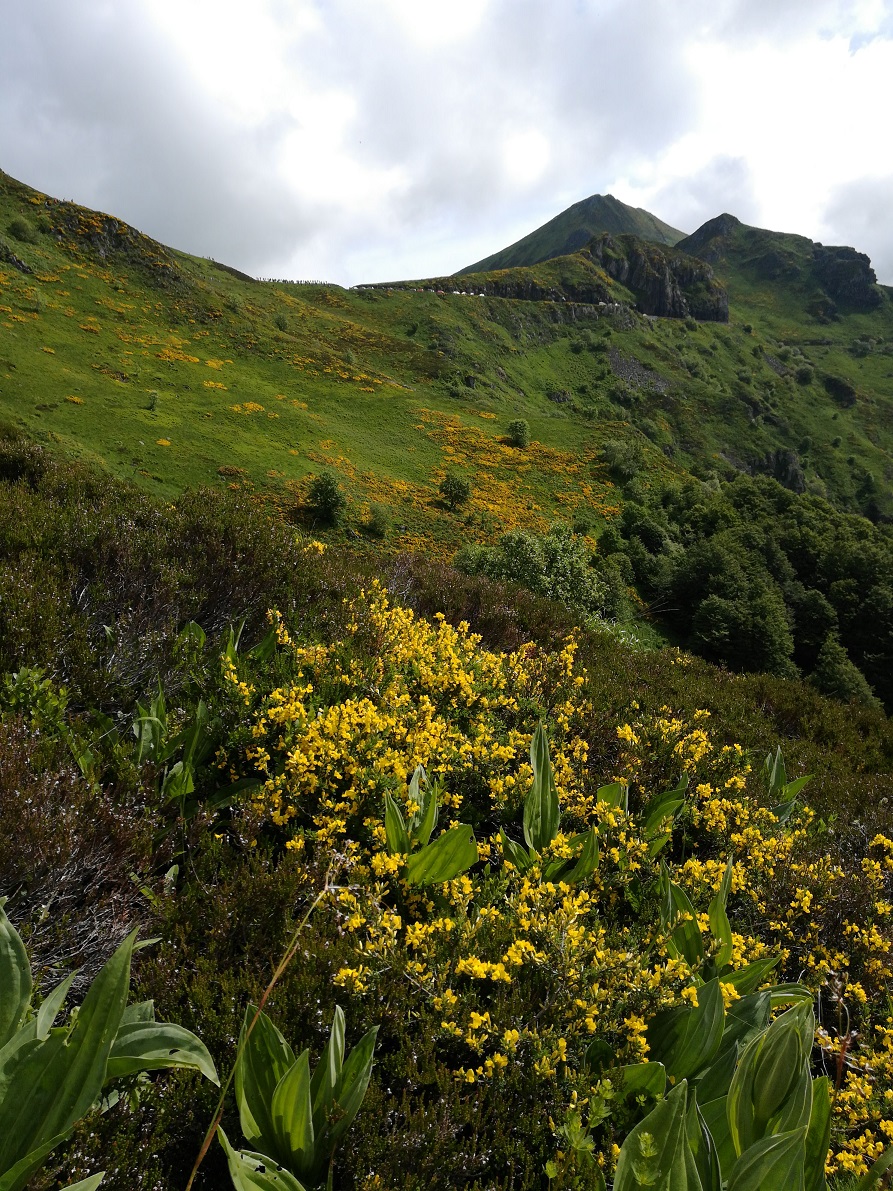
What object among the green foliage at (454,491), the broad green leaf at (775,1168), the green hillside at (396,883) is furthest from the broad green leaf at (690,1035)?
the green foliage at (454,491)

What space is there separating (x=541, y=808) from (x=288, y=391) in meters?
43.8

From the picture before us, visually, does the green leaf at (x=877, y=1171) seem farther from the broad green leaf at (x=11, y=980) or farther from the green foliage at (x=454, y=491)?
the green foliage at (x=454, y=491)

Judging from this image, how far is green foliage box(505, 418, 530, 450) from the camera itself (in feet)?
154

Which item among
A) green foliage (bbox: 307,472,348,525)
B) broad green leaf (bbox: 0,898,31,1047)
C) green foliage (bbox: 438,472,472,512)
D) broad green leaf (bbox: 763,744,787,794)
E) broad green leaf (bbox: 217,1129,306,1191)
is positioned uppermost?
green foliage (bbox: 438,472,472,512)

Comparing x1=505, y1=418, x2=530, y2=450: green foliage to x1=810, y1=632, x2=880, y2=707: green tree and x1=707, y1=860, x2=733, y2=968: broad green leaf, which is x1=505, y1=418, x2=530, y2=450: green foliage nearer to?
x1=810, y1=632, x2=880, y2=707: green tree

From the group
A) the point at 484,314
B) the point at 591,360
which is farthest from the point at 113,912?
the point at 591,360

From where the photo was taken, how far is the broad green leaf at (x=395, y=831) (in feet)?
9.80

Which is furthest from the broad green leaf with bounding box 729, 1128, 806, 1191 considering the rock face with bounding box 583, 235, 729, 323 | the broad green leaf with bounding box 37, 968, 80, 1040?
the rock face with bounding box 583, 235, 729, 323

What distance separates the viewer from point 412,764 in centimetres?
357

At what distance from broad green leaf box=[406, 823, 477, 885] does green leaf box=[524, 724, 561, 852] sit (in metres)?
0.67

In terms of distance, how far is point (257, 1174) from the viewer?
1.62 m

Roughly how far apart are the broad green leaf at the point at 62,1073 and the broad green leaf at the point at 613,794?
294 cm

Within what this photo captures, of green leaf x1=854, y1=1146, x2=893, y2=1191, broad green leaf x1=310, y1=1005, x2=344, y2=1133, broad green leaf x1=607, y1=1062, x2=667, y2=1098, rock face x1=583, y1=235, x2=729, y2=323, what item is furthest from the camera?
rock face x1=583, y1=235, x2=729, y2=323

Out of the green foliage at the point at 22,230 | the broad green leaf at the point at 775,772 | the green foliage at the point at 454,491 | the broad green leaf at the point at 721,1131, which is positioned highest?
the green foliage at the point at 22,230
